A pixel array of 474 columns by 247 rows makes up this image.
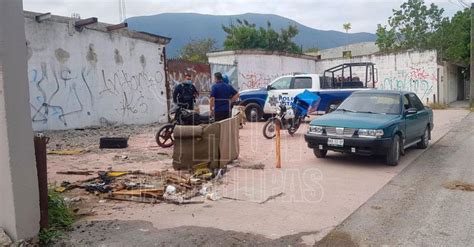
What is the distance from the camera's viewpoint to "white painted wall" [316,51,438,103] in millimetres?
28688

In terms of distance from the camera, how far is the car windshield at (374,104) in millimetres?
9891

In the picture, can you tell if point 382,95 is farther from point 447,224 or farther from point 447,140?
point 447,224

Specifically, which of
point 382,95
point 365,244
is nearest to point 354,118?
point 382,95

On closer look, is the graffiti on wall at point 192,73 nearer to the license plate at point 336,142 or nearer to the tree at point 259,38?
the license plate at point 336,142

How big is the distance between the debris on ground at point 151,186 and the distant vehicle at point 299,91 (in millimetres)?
9667

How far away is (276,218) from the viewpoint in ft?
18.6

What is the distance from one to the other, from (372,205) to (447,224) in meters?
1.07

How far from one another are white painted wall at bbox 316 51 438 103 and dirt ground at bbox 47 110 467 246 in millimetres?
19760

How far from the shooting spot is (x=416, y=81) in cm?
2944

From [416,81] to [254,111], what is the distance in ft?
52.9

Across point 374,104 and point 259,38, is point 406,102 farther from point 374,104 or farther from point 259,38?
point 259,38

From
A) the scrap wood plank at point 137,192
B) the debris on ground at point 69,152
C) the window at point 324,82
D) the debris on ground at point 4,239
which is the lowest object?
the scrap wood plank at point 137,192

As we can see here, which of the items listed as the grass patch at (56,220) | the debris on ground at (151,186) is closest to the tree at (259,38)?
the debris on ground at (151,186)

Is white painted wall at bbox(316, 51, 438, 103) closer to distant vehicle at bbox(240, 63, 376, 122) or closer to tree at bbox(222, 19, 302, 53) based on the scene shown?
tree at bbox(222, 19, 302, 53)
